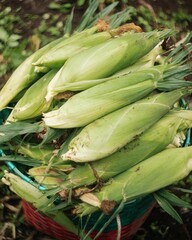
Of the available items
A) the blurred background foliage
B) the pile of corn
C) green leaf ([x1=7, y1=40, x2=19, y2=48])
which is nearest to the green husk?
the pile of corn

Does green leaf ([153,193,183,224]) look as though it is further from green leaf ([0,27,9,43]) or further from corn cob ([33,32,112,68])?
green leaf ([0,27,9,43])

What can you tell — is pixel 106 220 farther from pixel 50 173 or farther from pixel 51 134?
pixel 51 134

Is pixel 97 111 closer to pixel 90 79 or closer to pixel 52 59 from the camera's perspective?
pixel 90 79

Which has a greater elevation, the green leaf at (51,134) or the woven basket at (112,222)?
the green leaf at (51,134)

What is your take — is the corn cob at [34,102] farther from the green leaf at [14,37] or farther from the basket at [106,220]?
the green leaf at [14,37]

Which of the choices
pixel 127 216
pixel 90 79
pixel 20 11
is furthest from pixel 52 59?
pixel 20 11

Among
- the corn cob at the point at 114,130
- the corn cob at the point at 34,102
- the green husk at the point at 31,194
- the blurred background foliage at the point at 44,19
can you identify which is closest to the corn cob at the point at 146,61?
the corn cob at the point at 114,130
